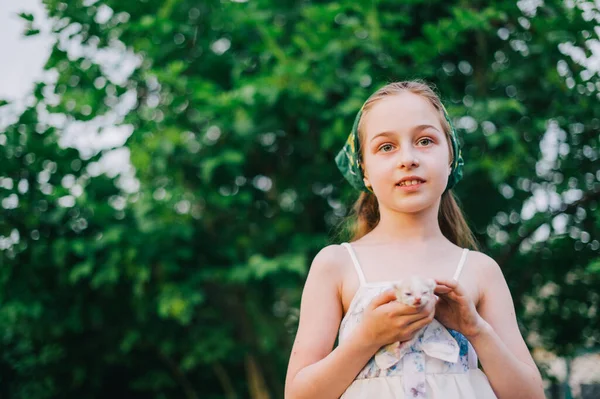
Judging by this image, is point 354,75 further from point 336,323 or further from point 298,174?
point 336,323

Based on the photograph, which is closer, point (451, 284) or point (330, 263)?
point (451, 284)

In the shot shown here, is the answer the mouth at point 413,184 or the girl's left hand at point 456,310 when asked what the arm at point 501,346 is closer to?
the girl's left hand at point 456,310

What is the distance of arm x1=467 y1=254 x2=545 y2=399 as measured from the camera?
138 cm

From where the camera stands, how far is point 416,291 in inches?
48.8

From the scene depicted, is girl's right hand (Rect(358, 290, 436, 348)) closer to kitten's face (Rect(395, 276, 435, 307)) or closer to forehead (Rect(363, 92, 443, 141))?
kitten's face (Rect(395, 276, 435, 307))

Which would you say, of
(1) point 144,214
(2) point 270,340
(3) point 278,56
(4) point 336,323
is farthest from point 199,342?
(4) point 336,323

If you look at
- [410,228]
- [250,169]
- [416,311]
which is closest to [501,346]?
[416,311]

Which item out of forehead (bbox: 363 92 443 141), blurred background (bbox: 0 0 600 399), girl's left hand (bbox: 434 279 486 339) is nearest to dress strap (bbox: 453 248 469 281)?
girl's left hand (bbox: 434 279 486 339)

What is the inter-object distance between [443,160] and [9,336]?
368cm

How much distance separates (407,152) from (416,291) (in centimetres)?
39

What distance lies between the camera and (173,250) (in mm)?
3691

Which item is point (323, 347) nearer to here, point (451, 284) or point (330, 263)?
point (330, 263)

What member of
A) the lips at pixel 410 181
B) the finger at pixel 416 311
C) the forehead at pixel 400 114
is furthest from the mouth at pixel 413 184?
the finger at pixel 416 311

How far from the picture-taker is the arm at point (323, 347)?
139cm
